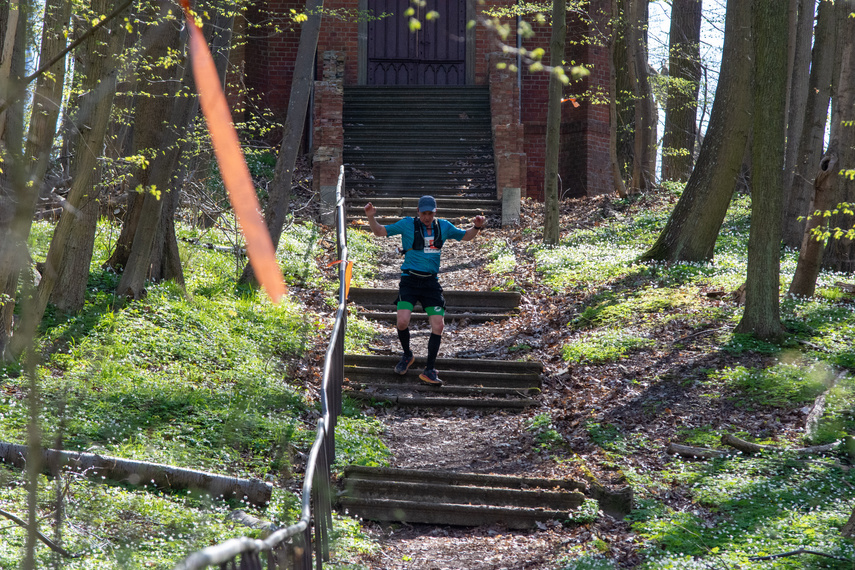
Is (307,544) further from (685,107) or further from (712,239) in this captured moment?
(685,107)

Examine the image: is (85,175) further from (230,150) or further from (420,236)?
(230,150)

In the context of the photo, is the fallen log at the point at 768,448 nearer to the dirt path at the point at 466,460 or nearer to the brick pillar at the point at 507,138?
the dirt path at the point at 466,460

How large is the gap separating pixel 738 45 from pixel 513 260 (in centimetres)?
485

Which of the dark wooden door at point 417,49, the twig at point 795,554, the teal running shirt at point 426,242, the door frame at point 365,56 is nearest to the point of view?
the twig at point 795,554

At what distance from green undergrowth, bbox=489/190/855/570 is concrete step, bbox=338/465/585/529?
622mm

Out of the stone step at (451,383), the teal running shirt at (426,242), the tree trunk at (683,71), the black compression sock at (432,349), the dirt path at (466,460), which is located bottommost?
the dirt path at (466,460)

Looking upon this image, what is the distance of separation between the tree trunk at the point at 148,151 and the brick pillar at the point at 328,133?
6767mm

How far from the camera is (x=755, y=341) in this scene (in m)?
8.79

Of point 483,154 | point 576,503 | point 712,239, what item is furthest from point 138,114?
point 483,154

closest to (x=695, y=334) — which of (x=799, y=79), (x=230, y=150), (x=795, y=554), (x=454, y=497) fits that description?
(x=454, y=497)

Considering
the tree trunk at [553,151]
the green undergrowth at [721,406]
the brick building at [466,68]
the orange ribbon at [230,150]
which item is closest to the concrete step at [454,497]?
the green undergrowth at [721,406]

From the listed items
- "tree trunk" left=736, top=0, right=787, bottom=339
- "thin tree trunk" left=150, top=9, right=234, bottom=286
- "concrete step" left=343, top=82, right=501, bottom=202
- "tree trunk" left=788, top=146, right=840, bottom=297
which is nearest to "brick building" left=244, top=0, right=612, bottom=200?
"concrete step" left=343, top=82, right=501, bottom=202

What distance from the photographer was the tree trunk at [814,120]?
1309 centimetres

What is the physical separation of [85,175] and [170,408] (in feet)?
6.97
